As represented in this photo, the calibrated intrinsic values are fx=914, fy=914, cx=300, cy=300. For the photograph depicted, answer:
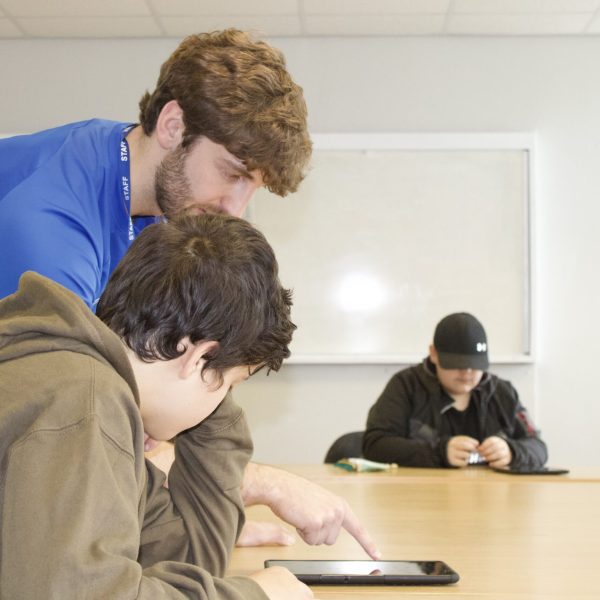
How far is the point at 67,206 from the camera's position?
146 cm

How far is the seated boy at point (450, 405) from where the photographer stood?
3.15 m

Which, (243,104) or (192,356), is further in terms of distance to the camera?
(243,104)

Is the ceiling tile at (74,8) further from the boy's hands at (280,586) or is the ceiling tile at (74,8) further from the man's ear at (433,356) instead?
the boy's hands at (280,586)

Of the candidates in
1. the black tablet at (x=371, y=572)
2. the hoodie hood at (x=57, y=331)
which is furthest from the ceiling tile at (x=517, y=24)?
the hoodie hood at (x=57, y=331)

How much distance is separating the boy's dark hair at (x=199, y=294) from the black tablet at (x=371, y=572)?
1.06 ft

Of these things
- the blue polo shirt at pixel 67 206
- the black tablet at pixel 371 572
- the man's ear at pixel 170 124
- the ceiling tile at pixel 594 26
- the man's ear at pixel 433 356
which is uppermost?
the ceiling tile at pixel 594 26

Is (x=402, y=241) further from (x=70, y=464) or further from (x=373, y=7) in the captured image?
(x=70, y=464)

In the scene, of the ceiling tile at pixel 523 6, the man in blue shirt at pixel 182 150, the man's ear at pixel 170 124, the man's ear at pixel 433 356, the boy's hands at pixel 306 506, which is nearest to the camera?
the boy's hands at pixel 306 506

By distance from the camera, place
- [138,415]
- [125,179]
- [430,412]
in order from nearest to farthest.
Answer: [138,415]
[125,179]
[430,412]

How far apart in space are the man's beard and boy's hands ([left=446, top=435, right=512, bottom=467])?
150 cm

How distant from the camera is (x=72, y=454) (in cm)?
77

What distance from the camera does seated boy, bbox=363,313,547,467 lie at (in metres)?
3.15

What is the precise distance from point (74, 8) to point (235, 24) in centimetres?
77

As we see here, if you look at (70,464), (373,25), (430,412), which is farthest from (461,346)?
(70,464)
